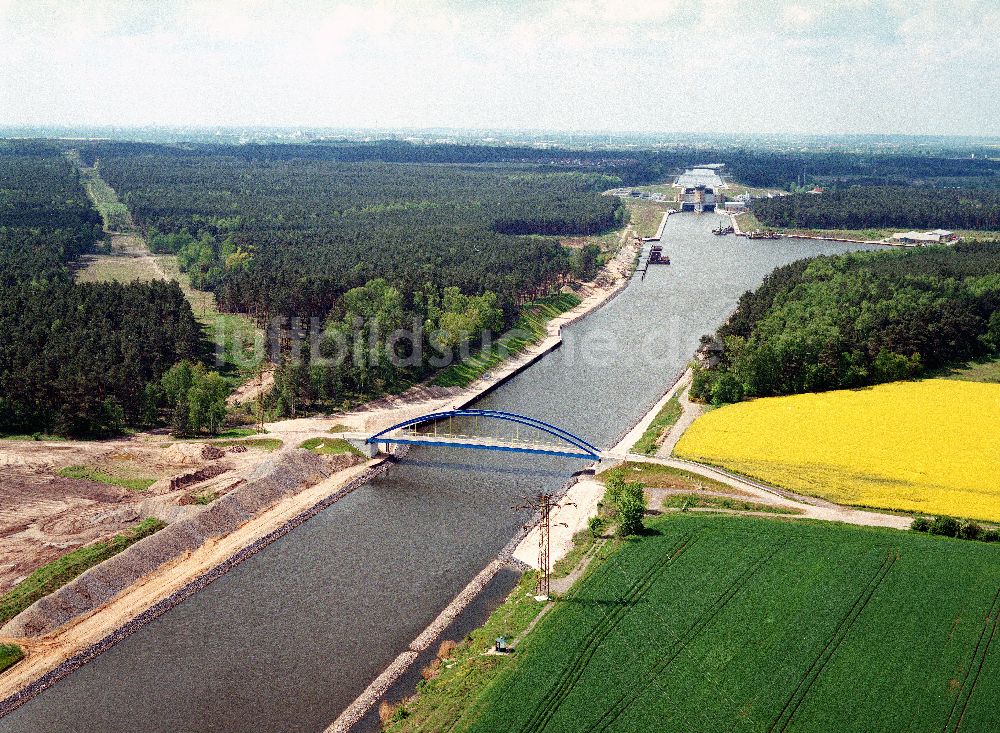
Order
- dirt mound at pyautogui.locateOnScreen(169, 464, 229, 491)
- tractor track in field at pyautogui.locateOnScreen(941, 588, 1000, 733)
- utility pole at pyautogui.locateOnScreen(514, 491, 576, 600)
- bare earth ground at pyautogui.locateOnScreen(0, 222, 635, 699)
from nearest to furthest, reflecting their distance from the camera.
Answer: tractor track in field at pyautogui.locateOnScreen(941, 588, 1000, 733), bare earth ground at pyautogui.locateOnScreen(0, 222, 635, 699), utility pole at pyautogui.locateOnScreen(514, 491, 576, 600), dirt mound at pyautogui.locateOnScreen(169, 464, 229, 491)

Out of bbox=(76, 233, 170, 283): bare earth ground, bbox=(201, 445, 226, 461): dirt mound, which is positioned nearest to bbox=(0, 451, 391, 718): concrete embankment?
bbox=(201, 445, 226, 461): dirt mound

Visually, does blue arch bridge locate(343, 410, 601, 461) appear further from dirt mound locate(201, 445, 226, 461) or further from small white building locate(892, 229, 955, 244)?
small white building locate(892, 229, 955, 244)

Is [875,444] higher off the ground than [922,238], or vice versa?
[922,238]

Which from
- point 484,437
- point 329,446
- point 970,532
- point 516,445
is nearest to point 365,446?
point 329,446

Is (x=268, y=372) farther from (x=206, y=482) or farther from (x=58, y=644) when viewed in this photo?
(x=58, y=644)

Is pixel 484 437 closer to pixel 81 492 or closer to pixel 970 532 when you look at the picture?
pixel 81 492

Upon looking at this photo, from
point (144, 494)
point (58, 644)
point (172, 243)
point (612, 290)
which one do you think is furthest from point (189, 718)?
point (172, 243)
